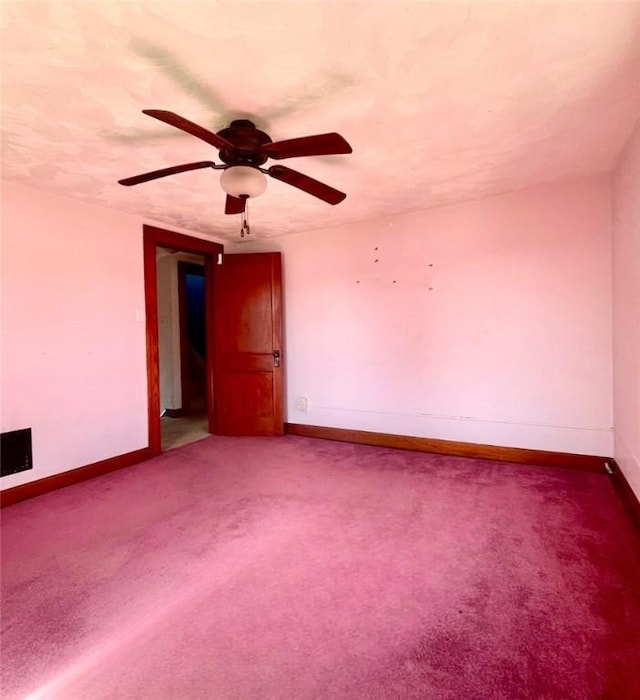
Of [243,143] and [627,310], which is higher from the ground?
[243,143]

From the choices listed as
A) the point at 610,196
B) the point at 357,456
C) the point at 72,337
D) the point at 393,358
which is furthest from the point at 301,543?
the point at 610,196

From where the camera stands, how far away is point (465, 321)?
352 cm

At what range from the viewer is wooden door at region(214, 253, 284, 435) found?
4.38 m

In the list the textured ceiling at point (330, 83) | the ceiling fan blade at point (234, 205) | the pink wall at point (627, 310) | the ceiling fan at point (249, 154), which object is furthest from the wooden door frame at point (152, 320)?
the pink wall at point (627, 310)

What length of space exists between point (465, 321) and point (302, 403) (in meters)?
2.04

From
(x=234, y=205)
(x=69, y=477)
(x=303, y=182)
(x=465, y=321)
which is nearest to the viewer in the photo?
(x=303, y=182)

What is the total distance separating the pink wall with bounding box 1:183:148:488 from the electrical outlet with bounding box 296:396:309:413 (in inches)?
65.5

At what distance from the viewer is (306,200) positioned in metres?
3.26

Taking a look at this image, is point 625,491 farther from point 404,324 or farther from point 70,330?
point 70,330

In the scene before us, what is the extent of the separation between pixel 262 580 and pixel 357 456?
1.97 metres

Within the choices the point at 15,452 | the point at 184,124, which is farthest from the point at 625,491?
the point at 15,452

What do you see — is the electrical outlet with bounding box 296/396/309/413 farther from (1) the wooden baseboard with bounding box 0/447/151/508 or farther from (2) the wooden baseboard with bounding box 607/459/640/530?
(2) the wooden baseboard with bounding box 607/459/640/530

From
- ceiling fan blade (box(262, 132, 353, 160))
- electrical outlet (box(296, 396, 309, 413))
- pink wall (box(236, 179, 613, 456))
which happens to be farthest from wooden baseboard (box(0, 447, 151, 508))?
ceiling fan blade (box(262, 132, 353, 160))

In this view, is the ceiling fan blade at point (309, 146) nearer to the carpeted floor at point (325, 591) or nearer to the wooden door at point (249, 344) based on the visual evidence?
the carpeted floor at point (325, 591)
